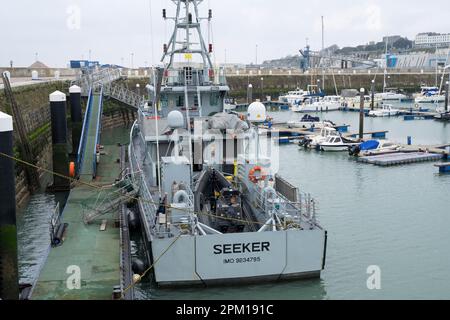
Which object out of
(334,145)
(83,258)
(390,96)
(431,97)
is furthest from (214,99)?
(390,96)

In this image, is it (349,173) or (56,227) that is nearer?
(56,227)

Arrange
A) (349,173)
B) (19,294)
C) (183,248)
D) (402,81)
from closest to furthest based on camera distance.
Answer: (19,294) → (183,248) → (349,173) → (402,81)

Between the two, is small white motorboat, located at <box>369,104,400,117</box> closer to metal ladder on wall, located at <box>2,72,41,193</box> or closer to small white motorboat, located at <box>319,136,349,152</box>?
small white motorboat, located at <box>319,136,349,152</box>

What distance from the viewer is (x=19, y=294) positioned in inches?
541

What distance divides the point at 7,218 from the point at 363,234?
13.7 m

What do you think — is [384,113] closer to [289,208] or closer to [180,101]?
[180,101]

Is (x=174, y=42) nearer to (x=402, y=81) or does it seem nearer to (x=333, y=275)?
(x=333, y=275)

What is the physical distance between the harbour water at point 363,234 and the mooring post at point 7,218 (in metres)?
3.48

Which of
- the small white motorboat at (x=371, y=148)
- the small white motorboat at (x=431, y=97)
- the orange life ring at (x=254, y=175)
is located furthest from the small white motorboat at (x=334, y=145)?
the small white motorboat at (x=431, y=97)

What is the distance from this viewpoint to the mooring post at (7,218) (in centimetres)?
1287

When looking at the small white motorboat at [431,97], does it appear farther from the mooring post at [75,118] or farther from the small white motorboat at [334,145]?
the mooring post at [75,118]
